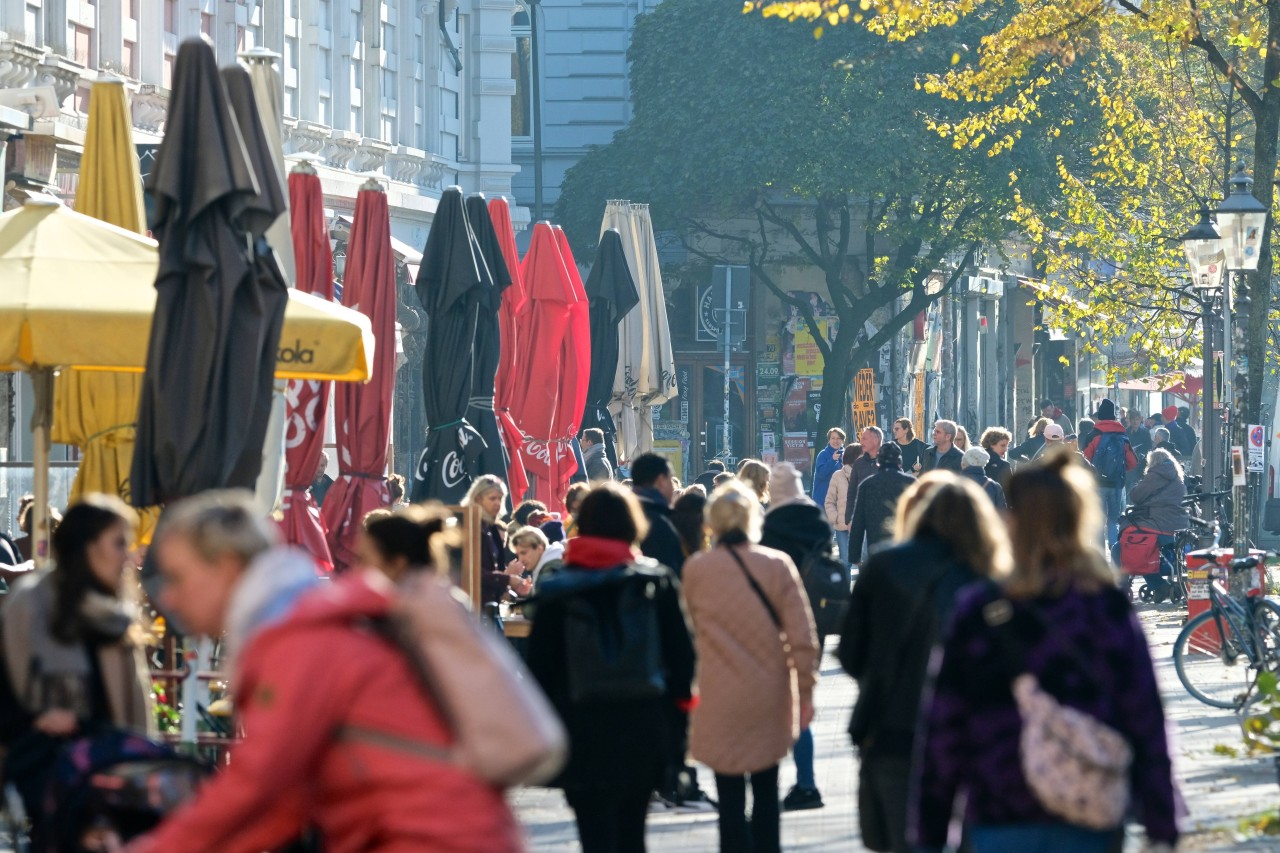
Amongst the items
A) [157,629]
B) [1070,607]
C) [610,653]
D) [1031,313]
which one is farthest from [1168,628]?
[1031,313]

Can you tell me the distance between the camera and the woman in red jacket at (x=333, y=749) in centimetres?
420

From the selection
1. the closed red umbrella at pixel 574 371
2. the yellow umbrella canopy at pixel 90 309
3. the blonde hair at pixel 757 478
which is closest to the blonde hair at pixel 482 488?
the blonde hair at pixel 757 478

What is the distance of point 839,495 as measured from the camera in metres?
24.4

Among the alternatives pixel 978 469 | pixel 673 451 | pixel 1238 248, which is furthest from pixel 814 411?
pixel 1238 248

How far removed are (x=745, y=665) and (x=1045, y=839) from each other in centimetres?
386

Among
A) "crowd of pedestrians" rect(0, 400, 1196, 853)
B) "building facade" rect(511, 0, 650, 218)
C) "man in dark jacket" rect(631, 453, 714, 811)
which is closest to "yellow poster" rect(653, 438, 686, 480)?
"building facade" rect(511, 0, 650, 218)

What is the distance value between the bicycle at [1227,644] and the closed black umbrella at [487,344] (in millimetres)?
5094

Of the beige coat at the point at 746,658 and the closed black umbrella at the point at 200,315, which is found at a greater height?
the closed black umbrella at the point at 200,315

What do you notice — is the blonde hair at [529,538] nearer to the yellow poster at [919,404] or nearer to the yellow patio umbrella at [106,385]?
the yellow patio umbrella at [106,385]

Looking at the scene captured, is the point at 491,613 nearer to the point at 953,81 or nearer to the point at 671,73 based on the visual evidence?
the point at 953,81

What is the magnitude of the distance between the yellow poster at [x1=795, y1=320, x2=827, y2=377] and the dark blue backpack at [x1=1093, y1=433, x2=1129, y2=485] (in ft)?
69.0

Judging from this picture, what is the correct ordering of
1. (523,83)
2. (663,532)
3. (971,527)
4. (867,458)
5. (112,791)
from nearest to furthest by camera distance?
(112,791)
(971,527)
(663,532)
(867,458)
(523,83)

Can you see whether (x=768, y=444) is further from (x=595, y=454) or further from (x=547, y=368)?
(x=547, y=368)

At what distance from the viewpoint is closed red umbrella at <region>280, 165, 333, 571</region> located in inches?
528
